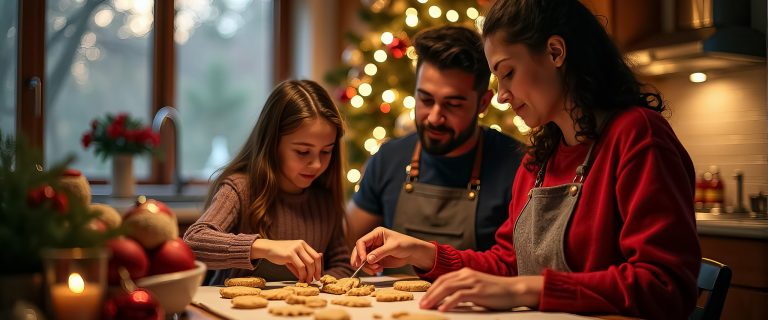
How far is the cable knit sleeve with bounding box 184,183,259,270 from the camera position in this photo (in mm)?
1663

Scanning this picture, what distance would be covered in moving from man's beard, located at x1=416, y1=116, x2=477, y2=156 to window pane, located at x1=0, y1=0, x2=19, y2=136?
249 centimetres

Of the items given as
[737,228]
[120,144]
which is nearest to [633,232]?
[737,228]

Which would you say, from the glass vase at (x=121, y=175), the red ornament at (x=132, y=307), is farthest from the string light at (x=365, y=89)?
the red ornament at (x=132, y=307)

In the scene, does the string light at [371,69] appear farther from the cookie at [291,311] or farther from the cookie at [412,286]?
the cookie at [291,311]

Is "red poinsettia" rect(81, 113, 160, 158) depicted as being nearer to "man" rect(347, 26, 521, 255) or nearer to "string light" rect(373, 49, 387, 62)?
"string light" rect(373, 49, 387, 62)

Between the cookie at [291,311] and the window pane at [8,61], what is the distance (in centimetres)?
304

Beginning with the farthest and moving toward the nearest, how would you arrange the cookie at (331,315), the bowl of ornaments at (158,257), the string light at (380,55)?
1. the string light at (380,55)
2. the cookie at (331,315)
3. the bowl of ornaments at (158,257)

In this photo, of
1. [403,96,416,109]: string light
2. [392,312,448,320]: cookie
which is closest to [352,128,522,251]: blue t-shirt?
[392,312,448,320]: cookie

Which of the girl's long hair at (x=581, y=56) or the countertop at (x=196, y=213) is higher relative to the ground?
the girl's long hair at (x=581, y=56)

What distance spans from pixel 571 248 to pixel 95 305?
92 cm

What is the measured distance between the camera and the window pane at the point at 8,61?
3.75m

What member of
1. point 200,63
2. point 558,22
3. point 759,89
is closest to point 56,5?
point 200,63

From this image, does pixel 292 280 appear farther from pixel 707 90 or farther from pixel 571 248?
pixel 707 90

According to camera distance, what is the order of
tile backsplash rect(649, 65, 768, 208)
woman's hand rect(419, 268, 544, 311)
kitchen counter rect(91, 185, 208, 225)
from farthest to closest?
kitchen counter rect(91, 185, 208, 225) → tile backsplash rect(649, 65, 768, 208) → woman's hand rect(419, 268, 544, 311)
